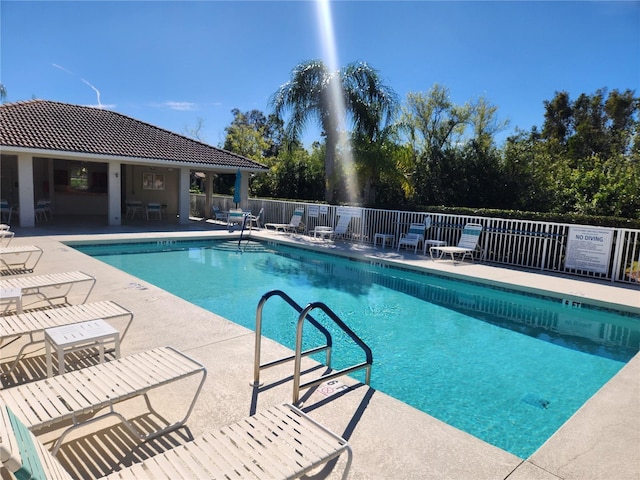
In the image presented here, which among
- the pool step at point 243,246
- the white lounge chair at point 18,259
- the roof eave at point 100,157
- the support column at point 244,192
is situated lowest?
the pool step at point 243,246

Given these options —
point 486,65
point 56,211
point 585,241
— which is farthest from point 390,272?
point 56,211

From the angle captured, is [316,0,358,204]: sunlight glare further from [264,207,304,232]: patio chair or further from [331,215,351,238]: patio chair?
[264,207,304,232]: patio chair

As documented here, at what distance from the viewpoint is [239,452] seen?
83.5 inches

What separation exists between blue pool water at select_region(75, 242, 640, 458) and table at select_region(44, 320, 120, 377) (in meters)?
2.84

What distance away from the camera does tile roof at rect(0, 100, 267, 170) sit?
15133 mm

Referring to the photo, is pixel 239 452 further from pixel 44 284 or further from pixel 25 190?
pixel 25 190

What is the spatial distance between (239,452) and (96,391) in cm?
119

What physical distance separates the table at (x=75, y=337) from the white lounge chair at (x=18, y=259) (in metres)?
4.81

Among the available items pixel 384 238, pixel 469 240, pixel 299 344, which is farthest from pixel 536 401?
pixel 384 238

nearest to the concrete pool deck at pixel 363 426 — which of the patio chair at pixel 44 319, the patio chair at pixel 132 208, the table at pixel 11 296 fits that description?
the patio chair at pixel 44 319

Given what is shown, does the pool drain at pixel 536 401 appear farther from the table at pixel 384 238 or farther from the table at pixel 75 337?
the table at pixel 384 238

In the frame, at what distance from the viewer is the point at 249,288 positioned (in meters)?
8.92

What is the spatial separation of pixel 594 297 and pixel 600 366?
8.94ft

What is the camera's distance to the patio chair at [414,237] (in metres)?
12.6
